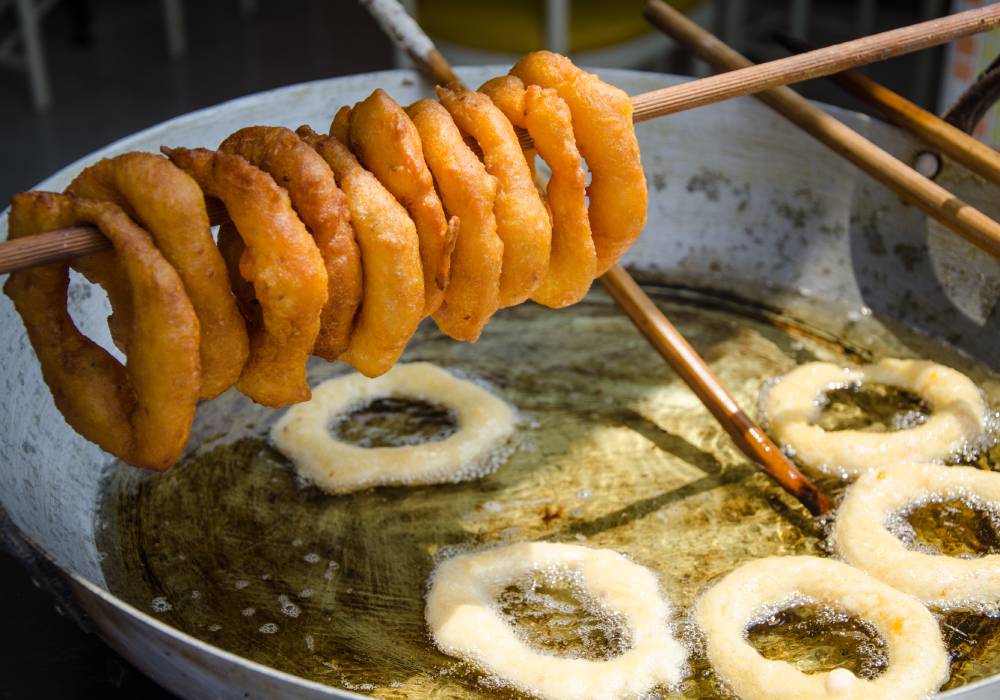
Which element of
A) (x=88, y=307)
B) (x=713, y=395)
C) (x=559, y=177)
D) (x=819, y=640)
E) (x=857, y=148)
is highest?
(x=559, y=177)

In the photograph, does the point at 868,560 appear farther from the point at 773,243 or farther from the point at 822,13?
the point at 822,13

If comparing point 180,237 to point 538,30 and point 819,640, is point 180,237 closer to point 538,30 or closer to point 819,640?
point 819,640

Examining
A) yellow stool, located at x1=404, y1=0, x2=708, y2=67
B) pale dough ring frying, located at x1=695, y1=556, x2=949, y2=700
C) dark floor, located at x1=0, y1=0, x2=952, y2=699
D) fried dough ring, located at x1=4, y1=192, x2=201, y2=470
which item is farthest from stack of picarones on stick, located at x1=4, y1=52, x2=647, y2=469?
dark floor, located at x1=0, y1=0, x2=952, y2=699

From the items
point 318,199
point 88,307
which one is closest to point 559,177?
point 318,199

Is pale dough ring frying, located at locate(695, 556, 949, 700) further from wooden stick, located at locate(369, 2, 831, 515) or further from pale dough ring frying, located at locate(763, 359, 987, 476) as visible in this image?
pale dough ring frying, located at locate(763, 359, 987, 476)

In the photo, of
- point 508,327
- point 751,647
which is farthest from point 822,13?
point 751,647
